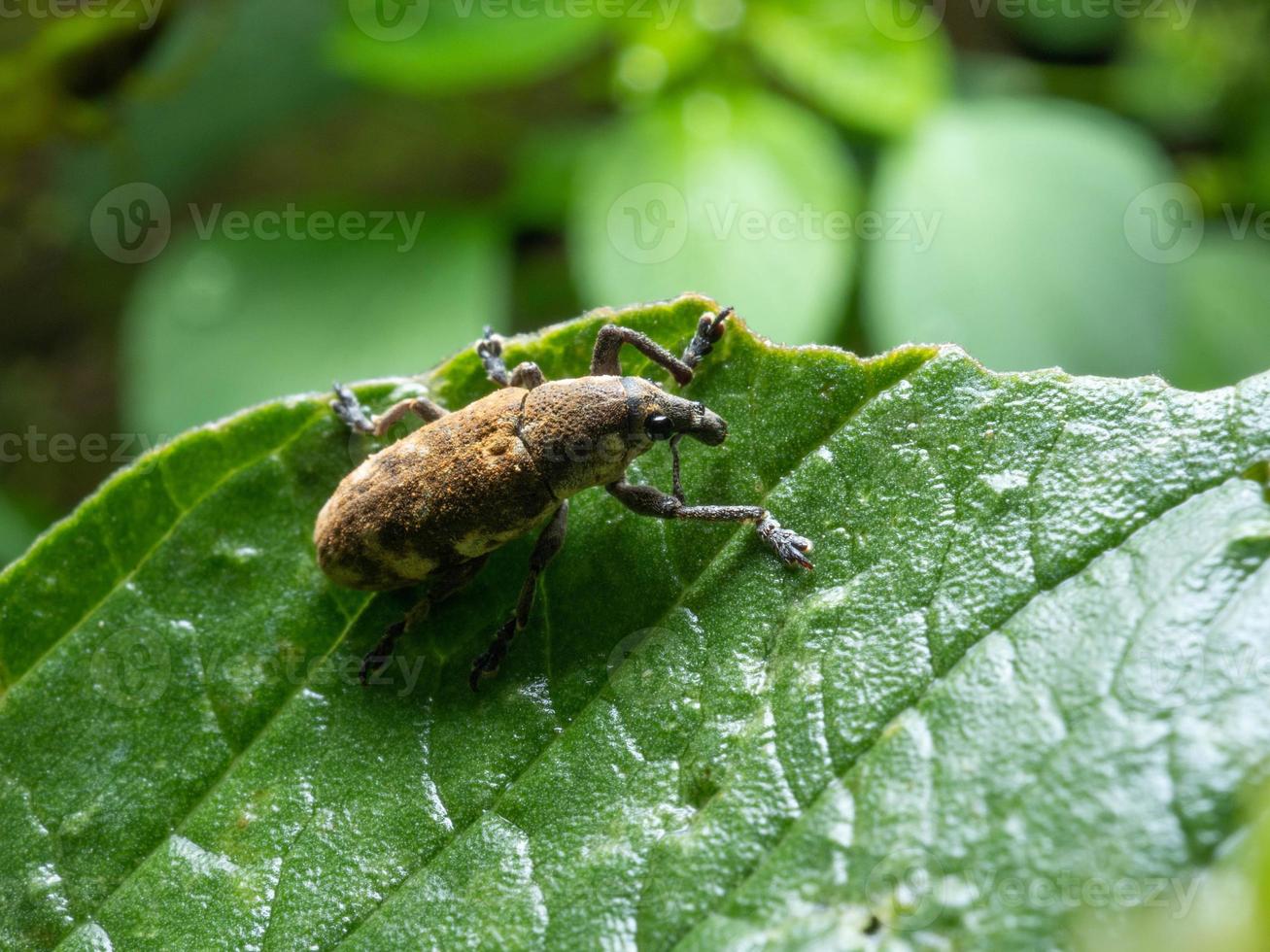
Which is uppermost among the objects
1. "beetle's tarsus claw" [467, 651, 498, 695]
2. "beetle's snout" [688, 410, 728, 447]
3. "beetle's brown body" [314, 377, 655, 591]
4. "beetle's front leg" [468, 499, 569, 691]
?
"beetle's snout" [688, 410, 728, 447]

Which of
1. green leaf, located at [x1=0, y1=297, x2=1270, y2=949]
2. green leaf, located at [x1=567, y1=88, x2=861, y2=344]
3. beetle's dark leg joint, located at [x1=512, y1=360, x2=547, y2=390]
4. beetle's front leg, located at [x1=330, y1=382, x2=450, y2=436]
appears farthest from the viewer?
green leaf, located at [x1=567, y1=88, x2=861, y2=344]

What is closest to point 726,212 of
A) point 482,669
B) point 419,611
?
point 419,611

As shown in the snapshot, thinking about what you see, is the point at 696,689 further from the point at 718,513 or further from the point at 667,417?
the point at 667,417

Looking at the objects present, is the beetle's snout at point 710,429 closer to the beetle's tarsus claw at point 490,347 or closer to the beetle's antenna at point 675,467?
the beetle's antenna at point 675,467

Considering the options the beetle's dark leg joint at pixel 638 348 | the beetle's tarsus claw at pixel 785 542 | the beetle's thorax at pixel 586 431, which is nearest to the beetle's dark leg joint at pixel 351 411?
the beetle's thorax at pixel 586 431

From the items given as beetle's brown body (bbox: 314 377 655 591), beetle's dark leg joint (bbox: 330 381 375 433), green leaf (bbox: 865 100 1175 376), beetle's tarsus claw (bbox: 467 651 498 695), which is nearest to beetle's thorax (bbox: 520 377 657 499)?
beetle's brown body (bbox: 314 377 655 591)

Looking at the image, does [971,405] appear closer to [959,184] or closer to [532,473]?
[532,473]

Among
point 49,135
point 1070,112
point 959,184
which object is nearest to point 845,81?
point 959,184

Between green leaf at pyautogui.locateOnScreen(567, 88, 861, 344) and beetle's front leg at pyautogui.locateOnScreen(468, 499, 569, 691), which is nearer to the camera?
beetle's front leg at pyautogui.locateOnScreen(468, 499, 569, 691)

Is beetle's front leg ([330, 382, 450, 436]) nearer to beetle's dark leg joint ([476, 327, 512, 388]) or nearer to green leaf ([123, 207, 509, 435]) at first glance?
beetle's dark leg joint ([476, 327, 512, 388])
